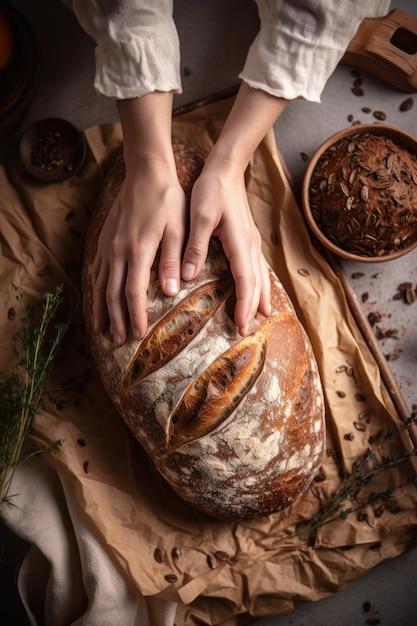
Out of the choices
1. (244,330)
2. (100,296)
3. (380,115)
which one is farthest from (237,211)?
(380,115)

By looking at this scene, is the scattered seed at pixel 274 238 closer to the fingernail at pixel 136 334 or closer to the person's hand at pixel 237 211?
the person's hand at pixel 237 211

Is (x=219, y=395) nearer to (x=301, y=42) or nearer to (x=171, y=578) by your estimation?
(x=171, y=578)

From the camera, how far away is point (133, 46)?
1186mm

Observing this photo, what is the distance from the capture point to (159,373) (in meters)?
1.25

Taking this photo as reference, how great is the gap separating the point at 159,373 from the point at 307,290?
0.52 m

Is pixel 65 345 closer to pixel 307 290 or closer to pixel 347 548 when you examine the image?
pixel 307 290

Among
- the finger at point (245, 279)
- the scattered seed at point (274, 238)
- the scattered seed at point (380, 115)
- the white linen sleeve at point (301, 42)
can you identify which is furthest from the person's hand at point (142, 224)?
the scattered seed at point (380, 115)

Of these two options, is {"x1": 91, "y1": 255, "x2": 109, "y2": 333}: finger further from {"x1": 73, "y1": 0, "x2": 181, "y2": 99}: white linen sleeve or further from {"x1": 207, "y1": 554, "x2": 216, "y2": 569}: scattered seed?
{"x1": 207, "y1": 554, "x2": 216, "y2": 569}: scattered seed

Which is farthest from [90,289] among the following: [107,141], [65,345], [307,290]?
[307,290]

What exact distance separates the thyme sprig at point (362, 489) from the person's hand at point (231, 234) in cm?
53

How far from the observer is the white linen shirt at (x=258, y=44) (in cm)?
119

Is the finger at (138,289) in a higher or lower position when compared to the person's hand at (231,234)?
lower

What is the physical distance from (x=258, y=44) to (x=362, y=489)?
1155mm

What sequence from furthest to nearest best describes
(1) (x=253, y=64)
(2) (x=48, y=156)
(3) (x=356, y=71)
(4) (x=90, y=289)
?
(3) (x=356, y=71) → (2) (x=48, y=156) → (4) (x=90, y=289) → (1) (x=253, y=64)
